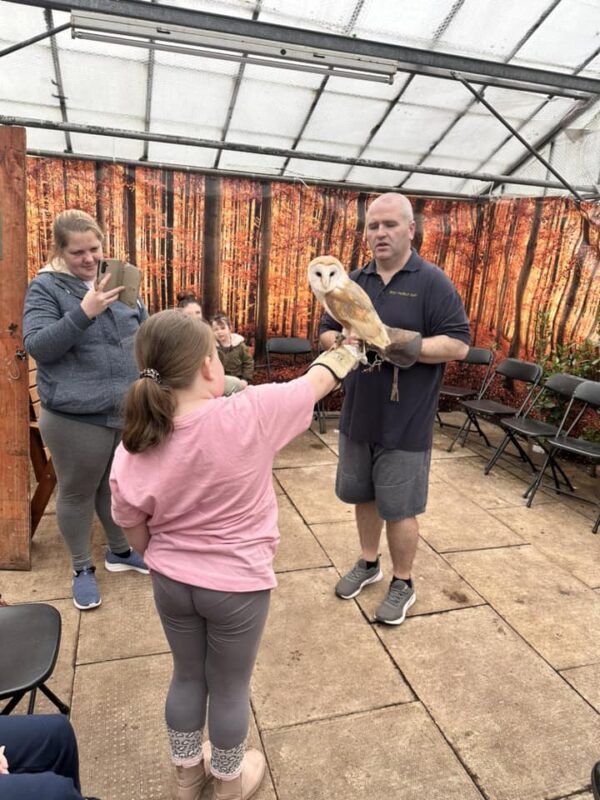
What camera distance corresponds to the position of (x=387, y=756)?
1.83 metres

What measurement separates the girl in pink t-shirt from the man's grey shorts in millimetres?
1074

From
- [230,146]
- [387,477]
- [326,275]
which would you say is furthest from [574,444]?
[230,146]

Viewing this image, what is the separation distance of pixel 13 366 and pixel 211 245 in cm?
313

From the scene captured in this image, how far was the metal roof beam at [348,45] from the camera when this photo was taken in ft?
10.1

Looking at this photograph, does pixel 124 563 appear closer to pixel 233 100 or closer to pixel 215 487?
pixel 215 487

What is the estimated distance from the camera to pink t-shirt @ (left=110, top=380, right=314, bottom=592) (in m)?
1.22

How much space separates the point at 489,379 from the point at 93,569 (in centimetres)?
471

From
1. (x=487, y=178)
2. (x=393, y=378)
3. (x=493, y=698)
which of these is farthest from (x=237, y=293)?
(x=493, y=698)

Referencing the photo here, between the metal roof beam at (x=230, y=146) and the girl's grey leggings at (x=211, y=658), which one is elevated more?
the metal roof beam at (x=230, y=146)

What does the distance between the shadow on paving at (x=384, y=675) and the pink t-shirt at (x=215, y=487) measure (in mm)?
962

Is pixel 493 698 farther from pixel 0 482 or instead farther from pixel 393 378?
pixel 0 482

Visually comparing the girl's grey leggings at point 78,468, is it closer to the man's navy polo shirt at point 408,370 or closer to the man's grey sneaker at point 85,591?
the man's grey sneaker at point 85,591

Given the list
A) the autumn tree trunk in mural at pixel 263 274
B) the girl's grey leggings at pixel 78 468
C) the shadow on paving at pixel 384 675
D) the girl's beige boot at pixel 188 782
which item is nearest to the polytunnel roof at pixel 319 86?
the autumn tree trunk in mural at pixel 263 274

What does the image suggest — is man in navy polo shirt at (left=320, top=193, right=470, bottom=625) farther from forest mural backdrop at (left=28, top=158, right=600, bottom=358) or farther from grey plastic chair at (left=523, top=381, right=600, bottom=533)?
forest mural backdrop at (left=28, top=158, right=600, bottom=358)
